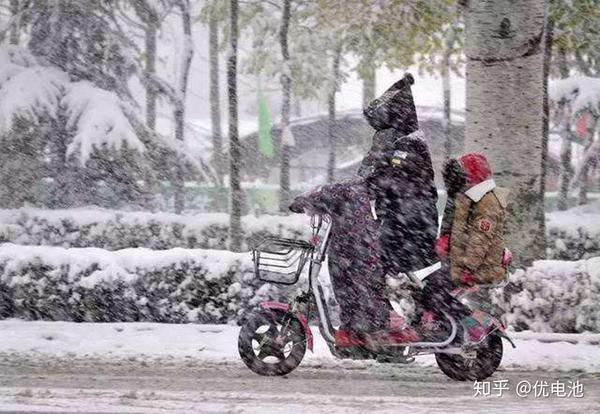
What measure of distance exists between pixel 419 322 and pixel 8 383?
304cm

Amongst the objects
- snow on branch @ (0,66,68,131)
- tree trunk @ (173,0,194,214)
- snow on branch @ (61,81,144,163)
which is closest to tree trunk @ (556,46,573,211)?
tree trunk @ (173,0,194,214)

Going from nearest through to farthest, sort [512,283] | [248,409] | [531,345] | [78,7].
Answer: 1. [248,409]
2. [531,345]
3. [512,283]
4. [78,7]

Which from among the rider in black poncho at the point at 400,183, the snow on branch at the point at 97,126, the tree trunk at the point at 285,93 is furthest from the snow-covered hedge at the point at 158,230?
the rider in black poncho at the point at 400,183

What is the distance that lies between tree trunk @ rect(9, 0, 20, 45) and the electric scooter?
1198 centimetres

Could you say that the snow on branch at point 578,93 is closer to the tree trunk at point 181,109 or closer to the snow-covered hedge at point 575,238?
the snow-covered hedge at point 575,238

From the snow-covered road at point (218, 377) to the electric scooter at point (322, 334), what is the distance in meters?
0.16

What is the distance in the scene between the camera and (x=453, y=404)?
21.4 ft

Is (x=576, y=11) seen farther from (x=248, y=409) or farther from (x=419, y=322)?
(x=248, y=409)

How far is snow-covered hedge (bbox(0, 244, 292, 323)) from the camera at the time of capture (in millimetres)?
9695

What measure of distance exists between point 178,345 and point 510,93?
3941 mm

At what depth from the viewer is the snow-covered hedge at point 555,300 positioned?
9289 millimetres

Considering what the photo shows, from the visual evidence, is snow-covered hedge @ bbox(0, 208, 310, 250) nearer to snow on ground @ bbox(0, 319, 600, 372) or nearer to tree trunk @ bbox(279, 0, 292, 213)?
tree trunk @ bbox(279, 0, 292, 213)

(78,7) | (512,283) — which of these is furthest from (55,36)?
(512,283)

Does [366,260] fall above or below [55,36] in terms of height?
below
